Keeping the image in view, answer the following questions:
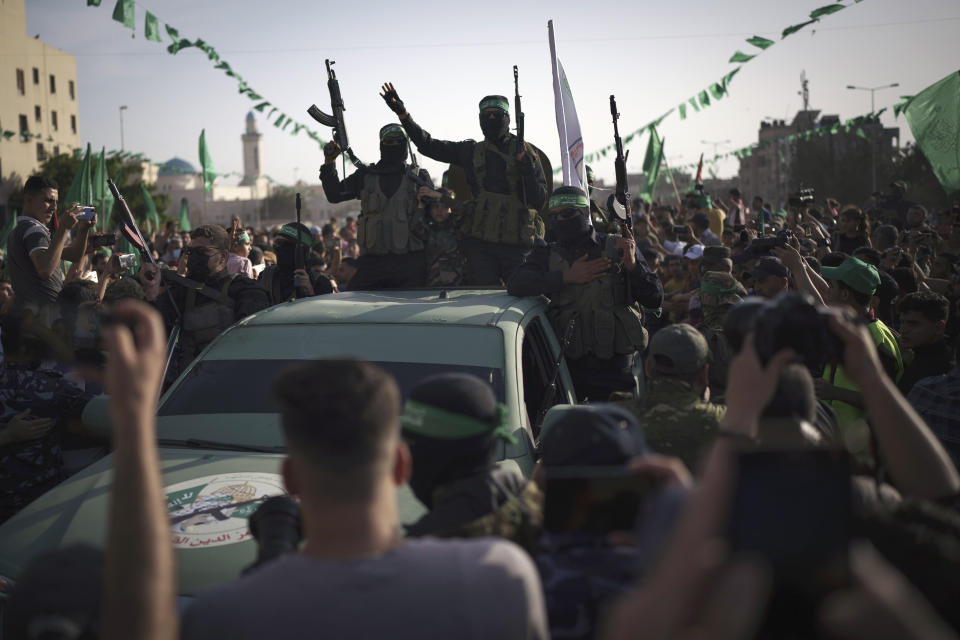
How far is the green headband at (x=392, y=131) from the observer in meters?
6.36

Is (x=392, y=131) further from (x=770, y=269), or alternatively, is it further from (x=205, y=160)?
(x=205, y=160)

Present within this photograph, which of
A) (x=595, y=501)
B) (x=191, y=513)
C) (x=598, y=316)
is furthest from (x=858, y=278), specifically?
(x=191, y=513)

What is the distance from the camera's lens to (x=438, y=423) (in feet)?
6.89

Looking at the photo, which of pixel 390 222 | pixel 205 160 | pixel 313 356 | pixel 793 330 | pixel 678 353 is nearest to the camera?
pixel 793 330

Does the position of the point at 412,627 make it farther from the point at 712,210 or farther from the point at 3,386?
the point at 712,210

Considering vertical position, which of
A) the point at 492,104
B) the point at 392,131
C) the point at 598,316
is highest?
the point at 492,104

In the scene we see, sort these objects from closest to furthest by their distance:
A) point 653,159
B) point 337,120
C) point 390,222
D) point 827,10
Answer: point 390,222 < point 337,120 < point 827,10 < point 653,159

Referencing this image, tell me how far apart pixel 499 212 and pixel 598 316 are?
1.69 meters

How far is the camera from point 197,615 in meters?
1.44

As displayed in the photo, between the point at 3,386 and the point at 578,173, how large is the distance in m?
4.78

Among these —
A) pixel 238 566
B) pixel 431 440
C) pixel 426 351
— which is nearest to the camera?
pixel 431 440

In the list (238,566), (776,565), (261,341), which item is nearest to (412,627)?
(776,565)

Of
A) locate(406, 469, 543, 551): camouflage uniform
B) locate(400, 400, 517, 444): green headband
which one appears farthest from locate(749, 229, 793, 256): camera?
locate(400, 400, 517, 444): green headband

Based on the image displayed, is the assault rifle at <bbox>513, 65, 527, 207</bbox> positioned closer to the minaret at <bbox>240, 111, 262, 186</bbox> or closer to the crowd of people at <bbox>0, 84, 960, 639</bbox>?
the crowd of people at <bbox>0, 84, 960, 639</bbox>
